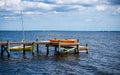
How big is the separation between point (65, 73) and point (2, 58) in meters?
16.8

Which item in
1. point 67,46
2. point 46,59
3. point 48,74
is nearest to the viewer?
point 48,74

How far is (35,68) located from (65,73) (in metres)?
5.64

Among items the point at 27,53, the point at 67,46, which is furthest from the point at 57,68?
the point at 27,53

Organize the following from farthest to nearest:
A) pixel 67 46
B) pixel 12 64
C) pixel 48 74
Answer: pixel 67 46 < pixel 12 64 < pixel 48 74

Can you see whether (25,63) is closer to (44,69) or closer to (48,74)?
(44,69)

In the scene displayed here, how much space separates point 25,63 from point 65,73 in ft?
32.8

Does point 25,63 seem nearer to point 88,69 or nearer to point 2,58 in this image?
point 2,58

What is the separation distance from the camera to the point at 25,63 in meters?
43.6

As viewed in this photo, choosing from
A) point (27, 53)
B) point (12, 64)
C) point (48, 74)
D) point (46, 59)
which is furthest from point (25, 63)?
point (27, 53)

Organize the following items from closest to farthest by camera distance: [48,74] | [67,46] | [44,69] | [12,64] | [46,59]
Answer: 1. [48,74]
2. [44,69]
3. [12,64]
4. [46,59]
5. [67,46]

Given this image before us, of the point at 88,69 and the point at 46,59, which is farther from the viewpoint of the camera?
the point at 46,59

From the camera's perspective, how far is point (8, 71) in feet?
123

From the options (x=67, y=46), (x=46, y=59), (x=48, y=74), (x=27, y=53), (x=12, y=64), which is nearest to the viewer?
(x=48, y=74)

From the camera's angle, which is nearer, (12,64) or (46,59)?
(12,64)
